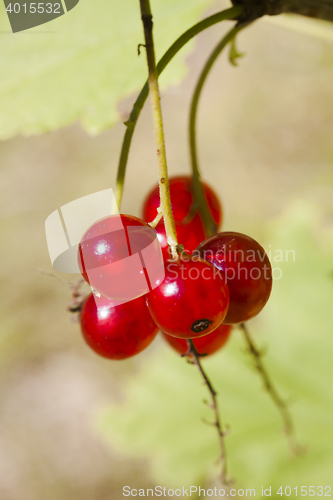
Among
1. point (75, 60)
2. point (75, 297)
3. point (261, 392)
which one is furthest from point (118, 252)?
point (261, 392)

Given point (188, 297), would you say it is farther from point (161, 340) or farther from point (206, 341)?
point (161, 340)

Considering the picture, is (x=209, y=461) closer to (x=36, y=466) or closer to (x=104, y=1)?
(x=36, y=466)

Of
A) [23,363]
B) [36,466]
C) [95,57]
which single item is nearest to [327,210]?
[95,57]

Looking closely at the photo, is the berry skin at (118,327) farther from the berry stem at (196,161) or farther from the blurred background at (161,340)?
the blurred background at (161,340)

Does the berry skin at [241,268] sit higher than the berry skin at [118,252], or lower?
lower

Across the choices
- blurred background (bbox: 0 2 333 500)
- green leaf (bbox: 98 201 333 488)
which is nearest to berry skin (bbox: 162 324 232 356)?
blurred background (bbox: 0 2 333 500)

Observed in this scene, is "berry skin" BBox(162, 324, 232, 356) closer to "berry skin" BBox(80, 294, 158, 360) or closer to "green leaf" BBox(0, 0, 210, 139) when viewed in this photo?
"berry skin" BBox(80, 294, 158, 360)

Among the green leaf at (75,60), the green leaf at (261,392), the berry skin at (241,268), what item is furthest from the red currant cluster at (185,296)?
the green leaf at (261,392)
